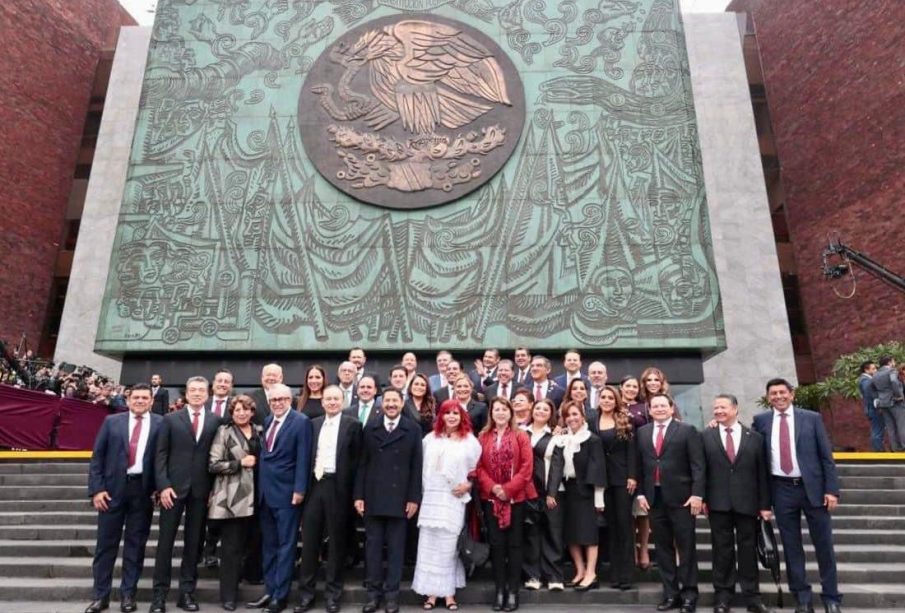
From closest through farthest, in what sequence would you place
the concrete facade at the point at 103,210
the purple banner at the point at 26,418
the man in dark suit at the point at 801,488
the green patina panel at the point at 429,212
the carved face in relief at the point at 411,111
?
1. the man in dark suit at the point at 801,488
2. the purple banner at the point at 26,418
3. the green patina panel at the point at 429,212
4. the carved face in relief at the point at 411,111
5. the concrete facade at the point at 103,210

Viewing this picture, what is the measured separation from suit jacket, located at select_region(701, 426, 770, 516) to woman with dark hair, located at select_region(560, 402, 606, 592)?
92cm

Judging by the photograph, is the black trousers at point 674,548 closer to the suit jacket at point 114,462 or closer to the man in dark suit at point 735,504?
the man in dark suit at point 735,504

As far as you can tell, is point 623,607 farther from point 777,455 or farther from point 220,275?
point 220,275

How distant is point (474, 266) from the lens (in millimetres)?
14508

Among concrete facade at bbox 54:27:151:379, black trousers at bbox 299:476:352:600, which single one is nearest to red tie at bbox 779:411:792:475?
black trousers at bbox 299:476:352:600

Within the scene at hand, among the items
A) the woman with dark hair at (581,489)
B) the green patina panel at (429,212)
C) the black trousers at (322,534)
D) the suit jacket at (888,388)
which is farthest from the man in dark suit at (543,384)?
the green patina panel at (429,212)

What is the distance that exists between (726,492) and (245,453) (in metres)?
4.07

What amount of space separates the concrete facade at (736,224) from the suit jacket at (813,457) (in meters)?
12.8

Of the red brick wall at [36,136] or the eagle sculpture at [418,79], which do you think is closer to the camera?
the eagle sculpture at [418,79]

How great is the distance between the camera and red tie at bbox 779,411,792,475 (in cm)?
536

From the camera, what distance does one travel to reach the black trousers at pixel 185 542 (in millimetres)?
5338

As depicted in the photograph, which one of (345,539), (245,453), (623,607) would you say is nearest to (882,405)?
(623,607)

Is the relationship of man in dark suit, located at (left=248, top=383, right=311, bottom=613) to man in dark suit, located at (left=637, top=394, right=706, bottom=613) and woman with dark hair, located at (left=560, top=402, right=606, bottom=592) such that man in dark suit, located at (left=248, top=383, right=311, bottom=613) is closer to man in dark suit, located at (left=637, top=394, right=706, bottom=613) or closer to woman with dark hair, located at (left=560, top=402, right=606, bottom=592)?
woman with dark hair, located at (left=560, top=402, right=606, bottom=592)

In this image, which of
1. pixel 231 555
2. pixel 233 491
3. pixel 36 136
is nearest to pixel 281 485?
pixel 233 491
